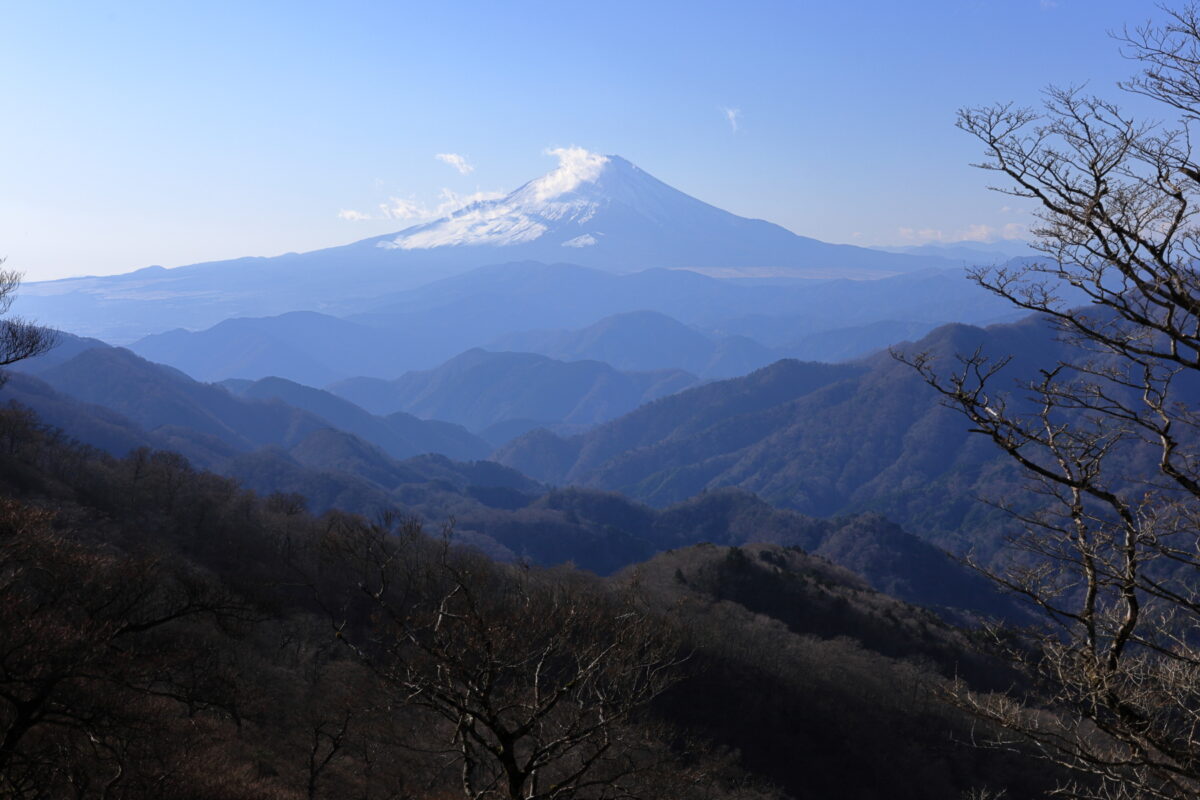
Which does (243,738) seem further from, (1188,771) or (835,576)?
(835,576)

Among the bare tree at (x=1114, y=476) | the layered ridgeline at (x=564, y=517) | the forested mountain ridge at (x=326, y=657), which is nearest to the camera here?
the bare tree at (x=1114, y=476)

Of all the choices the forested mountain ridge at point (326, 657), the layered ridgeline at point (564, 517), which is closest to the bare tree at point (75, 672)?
the forested mountain ridge at point (326, 657)

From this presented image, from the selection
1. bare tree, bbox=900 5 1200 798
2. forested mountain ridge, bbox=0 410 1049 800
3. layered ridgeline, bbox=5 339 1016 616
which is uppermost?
bare tree, bbox=900 5 1200 798

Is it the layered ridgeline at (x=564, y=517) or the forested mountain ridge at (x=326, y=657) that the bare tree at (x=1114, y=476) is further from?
the layered ridgeline at (x=564, y=517)

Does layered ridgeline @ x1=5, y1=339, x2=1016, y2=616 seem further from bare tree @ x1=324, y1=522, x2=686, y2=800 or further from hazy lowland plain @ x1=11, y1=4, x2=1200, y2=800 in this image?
bare tree @ x1=324, y1=522, x2=686, y2=800

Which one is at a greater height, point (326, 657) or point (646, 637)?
point (646, 637)

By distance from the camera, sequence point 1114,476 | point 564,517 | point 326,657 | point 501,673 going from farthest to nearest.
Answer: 1. point 564,517
2. point 326,657
3. point 501,673
4. point 1114,476

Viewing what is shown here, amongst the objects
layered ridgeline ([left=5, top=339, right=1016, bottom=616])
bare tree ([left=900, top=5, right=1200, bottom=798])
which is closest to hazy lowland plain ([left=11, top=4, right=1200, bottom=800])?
bare tree ([left=900, top=5, right=1200, bottom=798])

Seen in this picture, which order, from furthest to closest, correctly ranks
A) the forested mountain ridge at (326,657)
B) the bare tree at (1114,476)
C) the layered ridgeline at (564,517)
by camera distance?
the layered ridgeline at (564,517) → the forested mountain ridge at (326,657) → the bare tree at (1114,476)

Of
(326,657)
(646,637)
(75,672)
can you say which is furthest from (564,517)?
(75,672)

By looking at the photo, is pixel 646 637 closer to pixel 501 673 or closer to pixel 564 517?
pixel 501 673

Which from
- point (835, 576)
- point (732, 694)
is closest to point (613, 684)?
point (732, 694)
